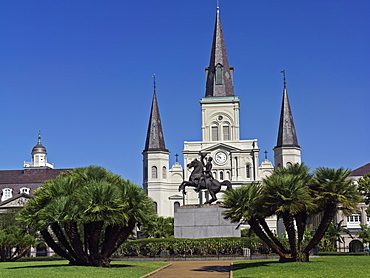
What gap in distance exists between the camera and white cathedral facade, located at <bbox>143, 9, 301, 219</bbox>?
322 feet

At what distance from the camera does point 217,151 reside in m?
100

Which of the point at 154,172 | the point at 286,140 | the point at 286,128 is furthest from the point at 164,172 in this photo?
the point at 286,128

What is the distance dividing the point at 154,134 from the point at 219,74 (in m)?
17.6

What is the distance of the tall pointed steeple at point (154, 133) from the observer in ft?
331

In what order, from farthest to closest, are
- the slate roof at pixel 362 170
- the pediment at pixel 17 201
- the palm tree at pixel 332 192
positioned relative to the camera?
the slate roof at pixel 362 170
the pediment at pixel 17 201
the palm tree at pixel 332 192

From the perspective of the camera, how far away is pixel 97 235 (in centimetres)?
2394

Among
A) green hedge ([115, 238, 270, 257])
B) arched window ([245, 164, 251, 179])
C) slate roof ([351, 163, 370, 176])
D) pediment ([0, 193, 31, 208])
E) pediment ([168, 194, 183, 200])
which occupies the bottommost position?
green hedge ([115, 238, 270, 257])

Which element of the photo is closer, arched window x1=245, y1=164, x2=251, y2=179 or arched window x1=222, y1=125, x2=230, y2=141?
arched window x1=245, y1=164, x2=251, y2=179

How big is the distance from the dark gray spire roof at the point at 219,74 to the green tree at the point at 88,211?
8053 cm

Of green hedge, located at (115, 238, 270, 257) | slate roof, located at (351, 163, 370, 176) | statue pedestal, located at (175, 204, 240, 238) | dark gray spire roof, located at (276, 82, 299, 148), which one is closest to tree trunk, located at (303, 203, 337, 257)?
green hedge, located at (115, 238, 270, 257)

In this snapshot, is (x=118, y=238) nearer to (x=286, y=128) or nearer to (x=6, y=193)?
(x=6, y=193)

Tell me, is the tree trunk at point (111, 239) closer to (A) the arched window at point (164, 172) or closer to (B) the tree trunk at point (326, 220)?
(B) the tree trunk at point (326, 220)

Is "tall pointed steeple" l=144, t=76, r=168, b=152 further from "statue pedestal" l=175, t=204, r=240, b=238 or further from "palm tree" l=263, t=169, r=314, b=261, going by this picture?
"palm tree" l=263, t=169, r=314, b=261

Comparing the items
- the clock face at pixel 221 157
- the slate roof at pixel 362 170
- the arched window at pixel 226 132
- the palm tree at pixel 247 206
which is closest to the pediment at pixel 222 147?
the clock face at pixel 221 157
